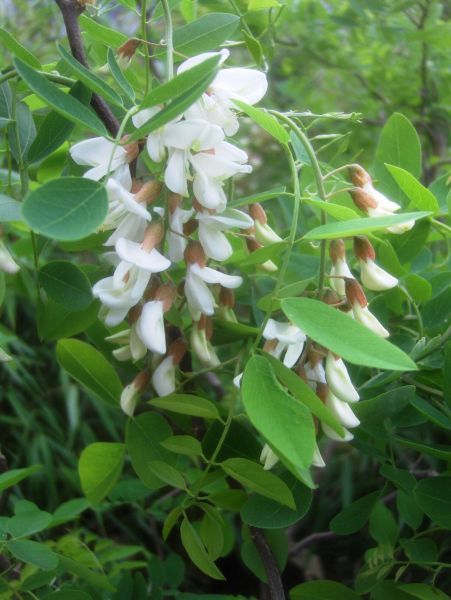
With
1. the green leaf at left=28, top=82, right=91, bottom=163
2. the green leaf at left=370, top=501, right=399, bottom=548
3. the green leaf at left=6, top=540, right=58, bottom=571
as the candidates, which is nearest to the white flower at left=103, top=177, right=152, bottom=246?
the green leaf at left=28, top=82, right=91, bottom=163

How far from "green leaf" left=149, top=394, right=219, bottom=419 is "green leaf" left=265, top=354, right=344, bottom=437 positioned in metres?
0.10

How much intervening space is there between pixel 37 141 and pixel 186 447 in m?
0.28

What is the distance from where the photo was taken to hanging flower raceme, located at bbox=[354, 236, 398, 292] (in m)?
0.57

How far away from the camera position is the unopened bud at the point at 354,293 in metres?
0.53

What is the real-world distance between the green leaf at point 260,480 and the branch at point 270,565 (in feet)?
0.48

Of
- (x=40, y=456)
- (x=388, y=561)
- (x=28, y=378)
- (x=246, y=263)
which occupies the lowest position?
(x=40, y=456)

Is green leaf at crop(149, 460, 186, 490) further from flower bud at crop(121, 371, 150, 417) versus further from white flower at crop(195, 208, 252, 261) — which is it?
white flower at crop(195, 208, 252, 261)

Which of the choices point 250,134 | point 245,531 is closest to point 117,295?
point 245,531

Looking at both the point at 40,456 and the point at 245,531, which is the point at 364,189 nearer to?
the point at 245,531

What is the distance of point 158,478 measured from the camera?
0.65 metres

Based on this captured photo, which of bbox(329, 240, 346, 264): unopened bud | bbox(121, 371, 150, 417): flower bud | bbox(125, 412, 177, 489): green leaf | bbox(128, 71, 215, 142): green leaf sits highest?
bbox(128, 71, 215, 142): green leaf

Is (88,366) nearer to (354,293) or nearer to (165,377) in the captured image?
(165,377)

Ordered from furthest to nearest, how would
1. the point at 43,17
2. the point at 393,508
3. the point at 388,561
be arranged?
the point at 43,17 < the point at 393,508 < the point at 388,561

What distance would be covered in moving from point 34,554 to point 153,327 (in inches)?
11.1
